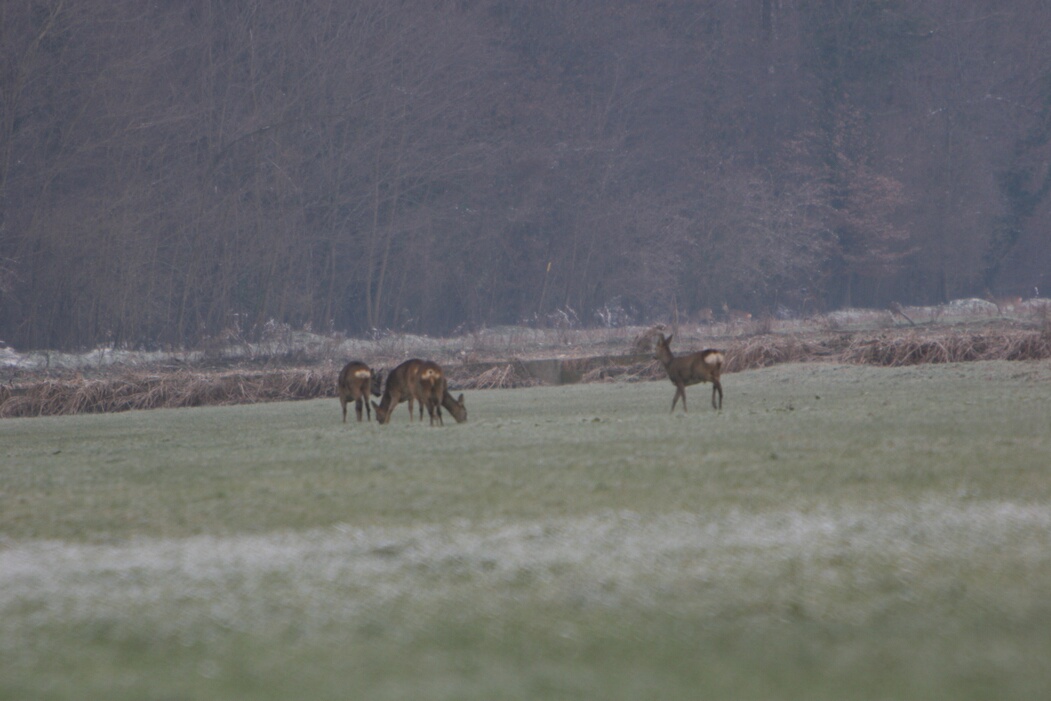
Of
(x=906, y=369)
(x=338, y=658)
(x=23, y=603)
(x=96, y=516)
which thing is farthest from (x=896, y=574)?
(x=906, y=369)

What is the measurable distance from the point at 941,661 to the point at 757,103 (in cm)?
5697

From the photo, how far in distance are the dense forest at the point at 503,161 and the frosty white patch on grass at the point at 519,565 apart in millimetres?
28872

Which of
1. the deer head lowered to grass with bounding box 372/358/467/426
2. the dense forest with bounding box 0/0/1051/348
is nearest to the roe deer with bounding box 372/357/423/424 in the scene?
the deer head lowered to grass with bounding box 372/358/467/426

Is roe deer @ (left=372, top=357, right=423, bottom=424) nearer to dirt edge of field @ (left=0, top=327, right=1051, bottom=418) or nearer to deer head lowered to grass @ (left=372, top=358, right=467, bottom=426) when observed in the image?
deer head lowered to grass @ (left=372, top=358, right=467, bottom=426)

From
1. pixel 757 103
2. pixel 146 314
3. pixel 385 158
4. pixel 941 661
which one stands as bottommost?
pixel 941 661

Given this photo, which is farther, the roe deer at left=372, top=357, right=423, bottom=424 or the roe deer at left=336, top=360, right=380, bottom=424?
the roe deer at left=336, top=360, right=380, bottom=424

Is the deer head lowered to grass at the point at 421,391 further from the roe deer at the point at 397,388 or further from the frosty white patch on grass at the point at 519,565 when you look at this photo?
the frosty white patch on grass at the point at 519,565

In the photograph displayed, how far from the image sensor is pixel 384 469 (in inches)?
291

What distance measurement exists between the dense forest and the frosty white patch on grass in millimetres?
28872

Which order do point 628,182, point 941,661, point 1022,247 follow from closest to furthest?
point 941,661 → point 628,182 → point 1022,247

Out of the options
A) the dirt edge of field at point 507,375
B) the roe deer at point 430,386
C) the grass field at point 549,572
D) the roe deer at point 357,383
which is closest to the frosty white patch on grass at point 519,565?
the grass field at point 549,572

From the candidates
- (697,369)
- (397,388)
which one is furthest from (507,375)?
(697,369)

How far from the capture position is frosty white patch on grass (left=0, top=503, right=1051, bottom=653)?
3.66m

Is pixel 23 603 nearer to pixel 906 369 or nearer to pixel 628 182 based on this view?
pixel 906 369
